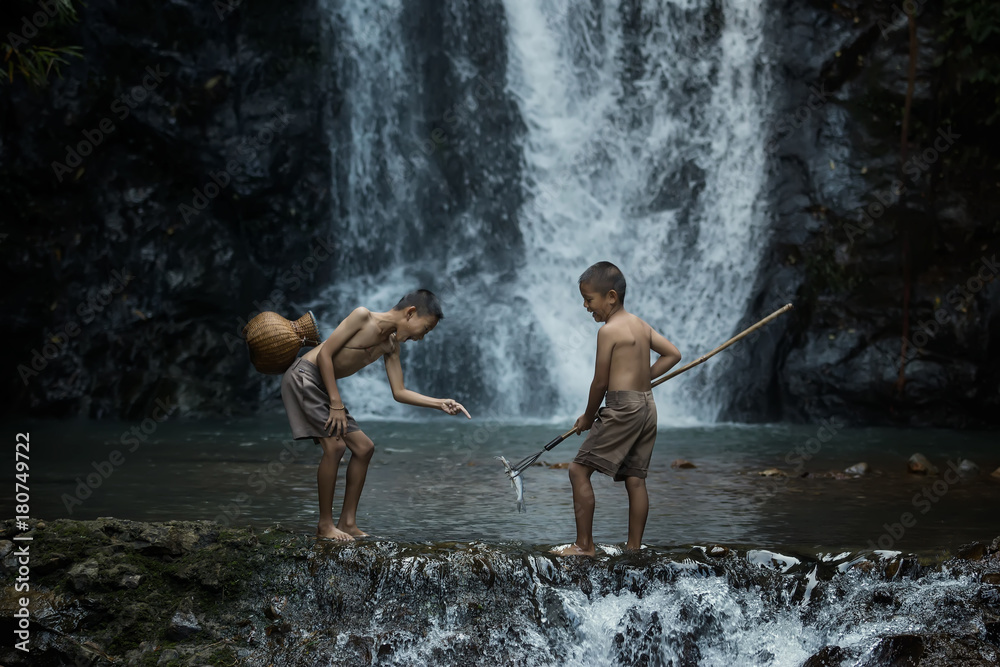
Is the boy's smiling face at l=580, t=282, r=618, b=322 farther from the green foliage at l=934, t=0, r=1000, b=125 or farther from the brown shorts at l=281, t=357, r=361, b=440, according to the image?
the green foliage at l=934, t=0, r=1000, b=125

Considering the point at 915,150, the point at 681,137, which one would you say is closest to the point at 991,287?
the point at 915,150

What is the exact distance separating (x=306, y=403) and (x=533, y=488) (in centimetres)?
263

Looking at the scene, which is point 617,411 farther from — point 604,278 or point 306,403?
point 306,403

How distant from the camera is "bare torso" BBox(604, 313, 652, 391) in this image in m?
5.07

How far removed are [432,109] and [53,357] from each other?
22.8 ft

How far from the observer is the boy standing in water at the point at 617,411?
504cm

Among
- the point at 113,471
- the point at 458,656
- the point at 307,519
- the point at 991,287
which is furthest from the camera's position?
the point at 991,287

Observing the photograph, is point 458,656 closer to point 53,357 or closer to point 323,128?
point 53,357

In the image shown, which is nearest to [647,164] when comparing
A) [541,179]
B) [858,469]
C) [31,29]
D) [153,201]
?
[541,179]

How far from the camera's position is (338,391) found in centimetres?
541

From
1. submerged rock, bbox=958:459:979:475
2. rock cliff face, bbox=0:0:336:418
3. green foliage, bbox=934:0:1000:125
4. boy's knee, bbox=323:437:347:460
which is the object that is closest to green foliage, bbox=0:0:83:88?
rock cliff face, bbox=0:0:336:418

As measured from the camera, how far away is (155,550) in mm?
5020

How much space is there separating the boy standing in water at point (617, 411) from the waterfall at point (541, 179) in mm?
9274

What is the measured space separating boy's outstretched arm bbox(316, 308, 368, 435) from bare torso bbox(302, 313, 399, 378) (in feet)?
0.12
